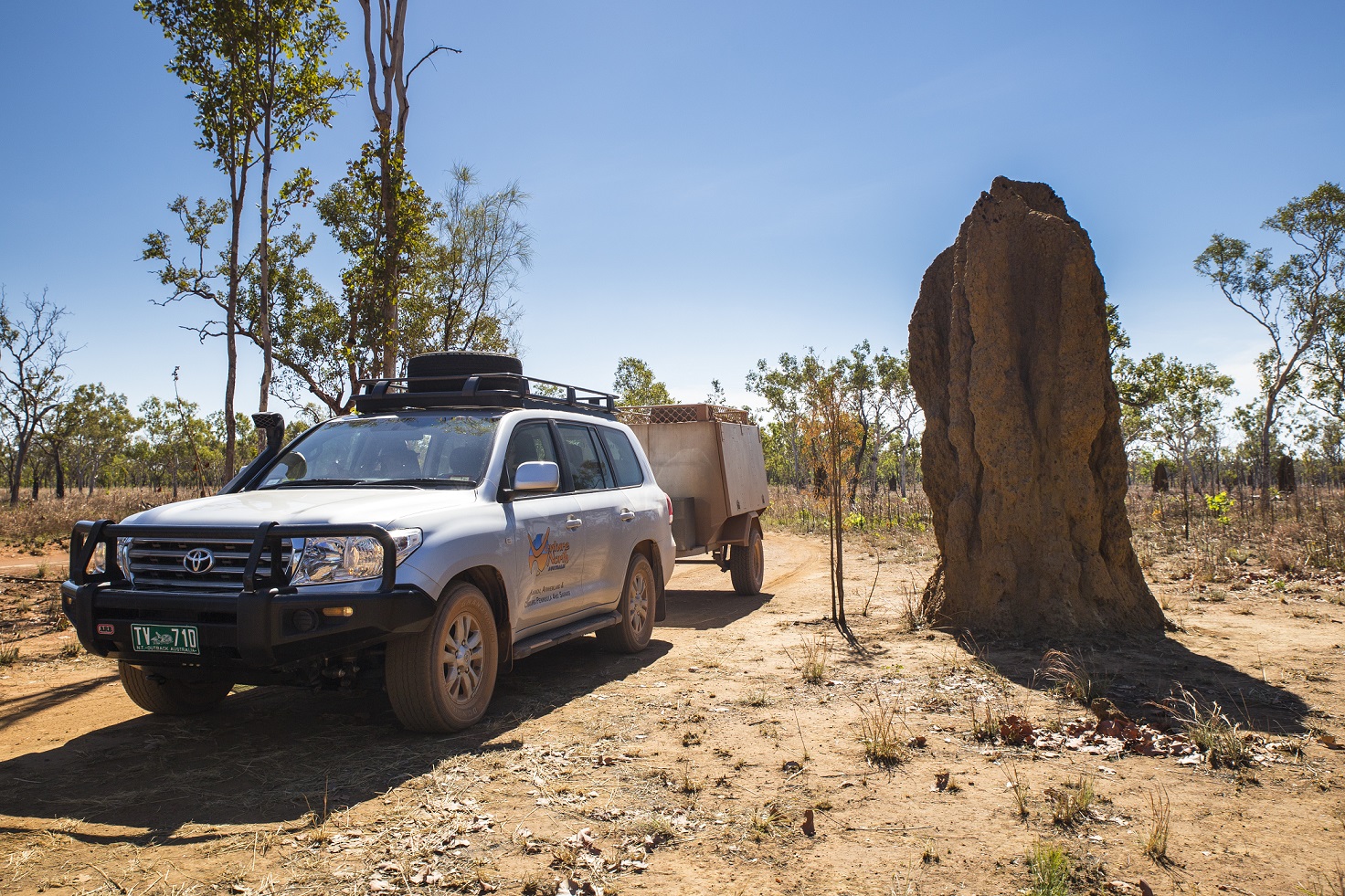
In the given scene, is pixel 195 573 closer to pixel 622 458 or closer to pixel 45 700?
pixel 45 700

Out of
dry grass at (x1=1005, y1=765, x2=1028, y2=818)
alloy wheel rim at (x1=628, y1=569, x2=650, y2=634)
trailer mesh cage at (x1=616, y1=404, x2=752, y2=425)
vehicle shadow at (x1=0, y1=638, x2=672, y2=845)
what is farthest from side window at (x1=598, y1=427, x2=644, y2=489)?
dry grass at (x1=1005, y1=765, x2=1028, y2=818)

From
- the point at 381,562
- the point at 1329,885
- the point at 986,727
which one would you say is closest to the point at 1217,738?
the point at 986,727

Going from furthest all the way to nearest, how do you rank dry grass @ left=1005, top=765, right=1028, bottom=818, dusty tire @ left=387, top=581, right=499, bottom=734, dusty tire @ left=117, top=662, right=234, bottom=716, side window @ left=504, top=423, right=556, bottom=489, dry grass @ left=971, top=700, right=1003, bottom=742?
side window @ left=504, top=423, right=556, bottom=489 < dusty tire @ left=117, top=662, right=234, bottom=716 < dry grass @ left=971, top=700, right=1003, bottom=742 < dusty tire @ left=387, top=581, right=499, bottom=734 < dry grass @ left=1005, top=765, right=1028, bottom=818

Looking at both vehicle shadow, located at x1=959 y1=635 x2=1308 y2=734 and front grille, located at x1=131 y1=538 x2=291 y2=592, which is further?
vehicle shadow, located at x1=959 y1=635 x2=1308 y2=734

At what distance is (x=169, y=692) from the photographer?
5812mm

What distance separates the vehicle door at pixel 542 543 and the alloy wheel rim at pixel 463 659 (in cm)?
42

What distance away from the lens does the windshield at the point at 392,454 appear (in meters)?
6.02

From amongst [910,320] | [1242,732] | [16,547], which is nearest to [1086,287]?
[910,320]

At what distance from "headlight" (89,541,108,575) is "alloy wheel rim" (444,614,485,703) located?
2.00 m

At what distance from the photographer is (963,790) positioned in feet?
14.7

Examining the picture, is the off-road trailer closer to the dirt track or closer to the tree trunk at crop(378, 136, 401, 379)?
the tree trunk at crop(378, 136, 401, 379)

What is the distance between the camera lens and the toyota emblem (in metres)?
4.84

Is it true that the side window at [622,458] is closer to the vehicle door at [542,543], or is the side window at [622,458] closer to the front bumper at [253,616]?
the vehicle door at [542,543]

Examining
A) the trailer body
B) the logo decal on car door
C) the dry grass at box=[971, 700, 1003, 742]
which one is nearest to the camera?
the dry grass at box=[971, 700, 1003, 742]
